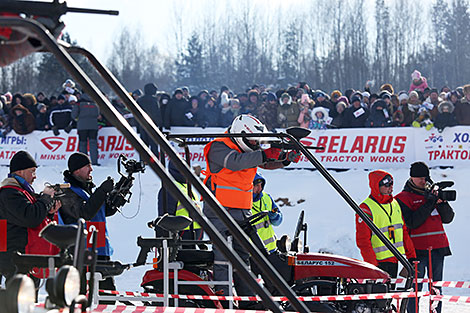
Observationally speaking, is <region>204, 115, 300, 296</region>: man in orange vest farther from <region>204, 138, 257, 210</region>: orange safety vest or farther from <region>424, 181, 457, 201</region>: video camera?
<region>424, 181, 457, 201</region>: video camera

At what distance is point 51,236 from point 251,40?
155 ft

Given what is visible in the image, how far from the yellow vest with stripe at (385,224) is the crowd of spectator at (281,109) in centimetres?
797

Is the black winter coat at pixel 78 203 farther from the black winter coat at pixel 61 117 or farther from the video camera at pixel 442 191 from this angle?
the black winter coat at pixel 61 117

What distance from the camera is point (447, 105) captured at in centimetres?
1484

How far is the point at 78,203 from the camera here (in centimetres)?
644

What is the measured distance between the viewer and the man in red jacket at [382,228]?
23.1 feet

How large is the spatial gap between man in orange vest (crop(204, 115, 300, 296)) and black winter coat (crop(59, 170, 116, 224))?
34.8 inches

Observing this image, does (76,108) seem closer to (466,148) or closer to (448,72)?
(466,148)

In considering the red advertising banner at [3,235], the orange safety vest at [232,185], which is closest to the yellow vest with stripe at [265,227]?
the orange safety vest at [232,185]

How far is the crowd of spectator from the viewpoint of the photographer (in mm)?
15555

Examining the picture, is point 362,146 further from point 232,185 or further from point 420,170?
point 232,185

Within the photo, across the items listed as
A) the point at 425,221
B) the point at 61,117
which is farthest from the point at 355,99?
the point at 425,221

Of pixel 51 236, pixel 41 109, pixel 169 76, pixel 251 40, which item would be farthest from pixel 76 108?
pixel 169 76

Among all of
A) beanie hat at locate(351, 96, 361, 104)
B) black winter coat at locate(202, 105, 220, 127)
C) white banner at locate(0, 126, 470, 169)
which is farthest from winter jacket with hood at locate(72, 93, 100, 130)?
beanie hat at locate(351, 96, 361, 104)
